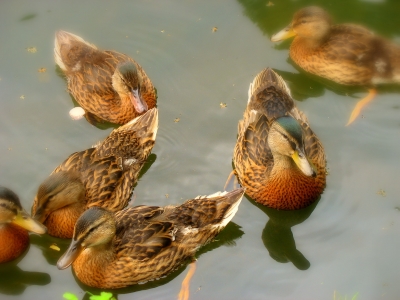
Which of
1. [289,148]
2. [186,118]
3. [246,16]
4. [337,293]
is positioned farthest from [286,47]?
[337,293]

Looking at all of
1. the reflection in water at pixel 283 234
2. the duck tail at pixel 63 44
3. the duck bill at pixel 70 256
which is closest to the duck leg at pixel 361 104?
the reflection in water at pixel 283 234

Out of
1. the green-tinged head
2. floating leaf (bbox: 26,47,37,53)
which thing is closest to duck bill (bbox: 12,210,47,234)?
the green-tinged head

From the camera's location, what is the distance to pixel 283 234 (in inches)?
200

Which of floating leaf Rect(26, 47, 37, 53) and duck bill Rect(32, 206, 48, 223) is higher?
floating leaf Rect(26, 47, 37, 53)

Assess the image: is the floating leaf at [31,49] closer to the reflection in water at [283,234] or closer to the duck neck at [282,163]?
the reflection in water at [283,234]

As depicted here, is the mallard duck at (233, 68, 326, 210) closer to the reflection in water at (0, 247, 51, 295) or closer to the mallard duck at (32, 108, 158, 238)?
the mallard duck at (32, 108, 158, 238)

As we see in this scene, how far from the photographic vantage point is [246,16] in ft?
22.2

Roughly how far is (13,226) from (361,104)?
3.55m

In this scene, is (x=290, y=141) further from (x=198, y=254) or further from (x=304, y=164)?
(x=198, y=254)

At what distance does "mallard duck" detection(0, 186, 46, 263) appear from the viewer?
175 inches

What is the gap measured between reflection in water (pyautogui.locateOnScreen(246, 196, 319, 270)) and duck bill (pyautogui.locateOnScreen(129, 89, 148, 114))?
1334 mm

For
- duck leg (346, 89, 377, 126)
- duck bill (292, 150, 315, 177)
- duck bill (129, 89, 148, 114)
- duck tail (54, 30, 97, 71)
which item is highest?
duck tail (54, 30, 97, 71)

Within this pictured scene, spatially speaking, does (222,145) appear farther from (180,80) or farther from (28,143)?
(28,143)

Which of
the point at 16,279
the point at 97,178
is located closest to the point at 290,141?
the point at 97,178
